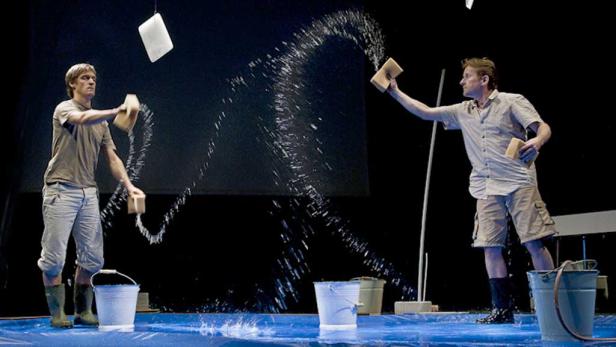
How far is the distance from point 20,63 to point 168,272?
202 cm

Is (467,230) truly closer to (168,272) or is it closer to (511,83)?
(511,83)

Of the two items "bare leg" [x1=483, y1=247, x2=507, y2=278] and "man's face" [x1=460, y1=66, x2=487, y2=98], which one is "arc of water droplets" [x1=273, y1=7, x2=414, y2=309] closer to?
"man's face" [x1=460, y1=66, x2=487, y2=98]

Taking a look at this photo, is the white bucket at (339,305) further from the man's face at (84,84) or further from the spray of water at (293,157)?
the spray of water at (293,157)

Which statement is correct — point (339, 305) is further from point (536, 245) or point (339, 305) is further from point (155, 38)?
point (155, 38)

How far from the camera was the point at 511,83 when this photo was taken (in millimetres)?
6492

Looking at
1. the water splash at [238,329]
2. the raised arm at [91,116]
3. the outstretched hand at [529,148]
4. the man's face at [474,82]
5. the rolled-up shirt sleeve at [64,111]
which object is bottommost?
the water splash at [238,329]

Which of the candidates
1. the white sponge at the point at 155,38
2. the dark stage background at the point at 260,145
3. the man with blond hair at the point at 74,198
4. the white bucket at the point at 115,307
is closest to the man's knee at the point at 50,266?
the man with blond hair at the point at 74,198

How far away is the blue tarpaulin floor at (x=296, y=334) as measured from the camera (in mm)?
2850

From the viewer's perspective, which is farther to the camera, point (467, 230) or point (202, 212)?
point (467, 230)

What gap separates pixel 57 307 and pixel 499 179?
2.36 meters

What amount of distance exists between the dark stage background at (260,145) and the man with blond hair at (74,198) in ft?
5.46

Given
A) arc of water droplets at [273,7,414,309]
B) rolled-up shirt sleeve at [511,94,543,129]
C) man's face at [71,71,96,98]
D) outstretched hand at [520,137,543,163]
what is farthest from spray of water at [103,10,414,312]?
outstretched hand at [520,137,543,163]

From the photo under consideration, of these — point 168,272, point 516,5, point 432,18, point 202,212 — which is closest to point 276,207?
point 202,212

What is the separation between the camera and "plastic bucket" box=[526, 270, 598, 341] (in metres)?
2.83
